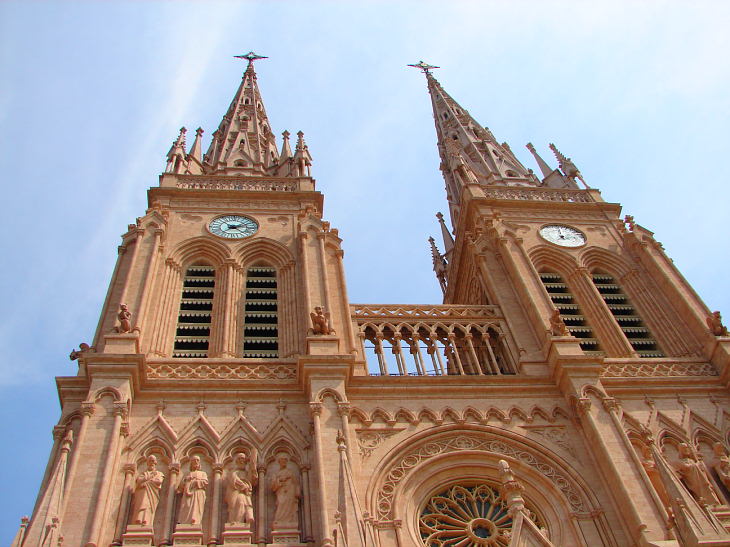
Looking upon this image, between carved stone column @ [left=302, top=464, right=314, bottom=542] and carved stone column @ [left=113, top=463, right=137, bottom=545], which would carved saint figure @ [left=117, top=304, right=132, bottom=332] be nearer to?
carved stone column @ [left=113, top=463, right=137, bottom=545]

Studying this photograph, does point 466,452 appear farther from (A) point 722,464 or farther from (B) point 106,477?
(B) point 106,477

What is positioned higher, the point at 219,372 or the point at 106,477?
the point at 219,372

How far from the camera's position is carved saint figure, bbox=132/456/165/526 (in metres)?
15.2

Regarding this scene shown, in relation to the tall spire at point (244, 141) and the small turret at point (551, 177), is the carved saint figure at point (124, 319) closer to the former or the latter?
the tall spire at point (244, 141)

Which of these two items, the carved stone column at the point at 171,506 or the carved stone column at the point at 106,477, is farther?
the carved stone column at the point at 171,506

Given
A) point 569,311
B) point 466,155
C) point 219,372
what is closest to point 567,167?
point 466,155

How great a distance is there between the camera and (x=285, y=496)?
1594 cm

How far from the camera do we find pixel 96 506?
14789 mm

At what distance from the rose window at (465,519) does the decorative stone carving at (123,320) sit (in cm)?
844

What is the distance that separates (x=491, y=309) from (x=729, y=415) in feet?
23.3

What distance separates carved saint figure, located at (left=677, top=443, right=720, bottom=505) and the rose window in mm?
4162

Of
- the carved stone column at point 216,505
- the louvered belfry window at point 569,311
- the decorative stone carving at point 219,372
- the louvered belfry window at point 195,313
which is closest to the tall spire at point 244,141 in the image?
the louvered belfry window at point 195,313

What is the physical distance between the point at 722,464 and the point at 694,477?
1.15 metres

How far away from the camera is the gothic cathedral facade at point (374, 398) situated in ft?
51.0
